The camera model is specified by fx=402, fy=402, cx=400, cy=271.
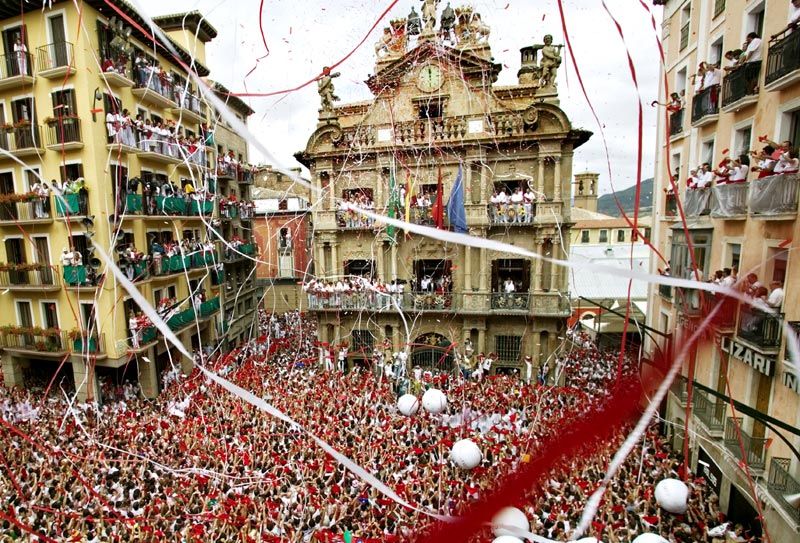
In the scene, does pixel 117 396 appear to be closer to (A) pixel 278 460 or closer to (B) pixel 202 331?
(B) pixel 202 331

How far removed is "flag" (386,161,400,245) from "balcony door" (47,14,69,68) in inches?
498

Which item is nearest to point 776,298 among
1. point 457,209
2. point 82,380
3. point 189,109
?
point 457,209

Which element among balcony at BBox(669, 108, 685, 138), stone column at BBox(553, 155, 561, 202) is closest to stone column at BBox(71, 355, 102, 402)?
stone column at BBox(553, 155, 561, 202)

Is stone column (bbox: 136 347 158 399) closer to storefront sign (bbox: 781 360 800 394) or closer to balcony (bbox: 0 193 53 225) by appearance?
balcony (bbox: 0 193 53 225)

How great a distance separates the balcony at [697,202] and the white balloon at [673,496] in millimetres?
7514

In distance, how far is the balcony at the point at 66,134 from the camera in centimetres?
1462

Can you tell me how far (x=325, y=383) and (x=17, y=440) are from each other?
9.71 m

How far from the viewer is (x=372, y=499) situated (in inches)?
371

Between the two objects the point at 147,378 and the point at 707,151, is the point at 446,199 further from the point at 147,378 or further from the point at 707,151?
the point at 147,378

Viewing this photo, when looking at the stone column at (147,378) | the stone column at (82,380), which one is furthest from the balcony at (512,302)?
the stone column at (82,380)

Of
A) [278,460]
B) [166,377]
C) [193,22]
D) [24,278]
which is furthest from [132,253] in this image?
[193,22]

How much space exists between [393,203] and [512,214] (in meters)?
5.50

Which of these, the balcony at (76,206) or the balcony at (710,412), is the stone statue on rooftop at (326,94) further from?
the balcony at (710,412)

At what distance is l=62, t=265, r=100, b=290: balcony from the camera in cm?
1505
